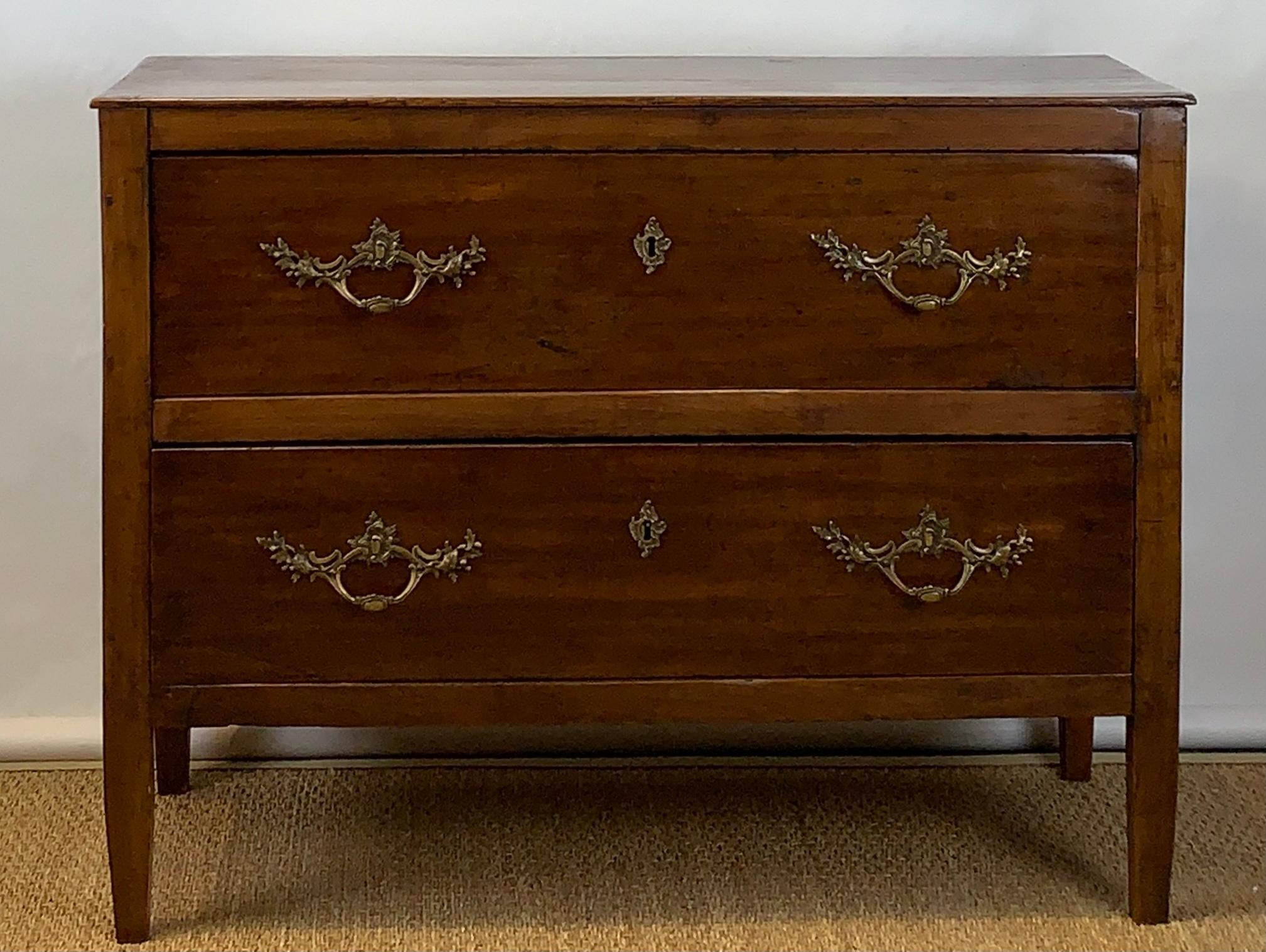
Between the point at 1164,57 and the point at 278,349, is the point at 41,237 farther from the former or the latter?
the point at 1164,57

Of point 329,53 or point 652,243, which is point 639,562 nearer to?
point 652,243

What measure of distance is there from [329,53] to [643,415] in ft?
2.03

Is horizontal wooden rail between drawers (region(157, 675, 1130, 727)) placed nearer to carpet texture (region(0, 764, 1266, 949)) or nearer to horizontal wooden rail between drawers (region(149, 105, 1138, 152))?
carpet texture (region(0, 764, 1266, 949))

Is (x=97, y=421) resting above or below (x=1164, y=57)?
below

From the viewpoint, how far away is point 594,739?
175 centimetres

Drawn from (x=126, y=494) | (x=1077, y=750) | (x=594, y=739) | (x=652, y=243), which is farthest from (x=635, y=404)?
(x=1077, y=750)

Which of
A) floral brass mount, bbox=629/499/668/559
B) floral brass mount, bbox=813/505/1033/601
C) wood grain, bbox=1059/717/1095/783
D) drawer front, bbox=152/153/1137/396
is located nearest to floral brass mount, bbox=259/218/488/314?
drawer front, bbox=152/153/1137/396

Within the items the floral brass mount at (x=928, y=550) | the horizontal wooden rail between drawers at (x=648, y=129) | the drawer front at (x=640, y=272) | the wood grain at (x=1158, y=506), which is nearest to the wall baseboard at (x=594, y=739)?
the wood grain at (x=1158, y=506)

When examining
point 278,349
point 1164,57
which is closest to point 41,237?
point 278,349

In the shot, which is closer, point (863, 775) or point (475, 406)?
point (475, 406)

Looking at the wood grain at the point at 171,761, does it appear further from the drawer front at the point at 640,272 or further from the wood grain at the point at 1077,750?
the wood grain at the point at 1077,750

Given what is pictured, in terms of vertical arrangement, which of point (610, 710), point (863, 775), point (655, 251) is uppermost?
point (655, 251)

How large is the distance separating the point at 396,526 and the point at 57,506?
0.60 m

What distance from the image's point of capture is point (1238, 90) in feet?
5.51
